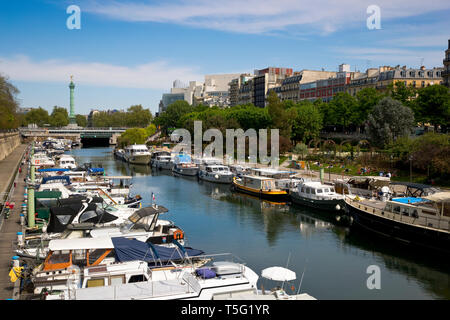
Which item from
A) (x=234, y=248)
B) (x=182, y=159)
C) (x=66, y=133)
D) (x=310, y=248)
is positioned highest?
(x=66, y=133)

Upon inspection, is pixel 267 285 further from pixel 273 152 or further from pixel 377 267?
pixel 273 152

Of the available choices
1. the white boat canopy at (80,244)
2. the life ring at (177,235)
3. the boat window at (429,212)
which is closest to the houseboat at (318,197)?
the boat window at (429,212)

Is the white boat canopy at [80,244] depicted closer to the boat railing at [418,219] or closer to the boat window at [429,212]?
the boat railing at [418,219]

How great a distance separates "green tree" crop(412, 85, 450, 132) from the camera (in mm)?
66750

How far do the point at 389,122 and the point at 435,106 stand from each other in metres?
8.66

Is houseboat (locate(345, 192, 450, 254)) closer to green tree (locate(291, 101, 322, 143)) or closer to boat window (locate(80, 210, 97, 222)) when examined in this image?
boat window (locate(80, 210, 97, 222))

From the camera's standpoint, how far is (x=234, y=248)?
93.7ft

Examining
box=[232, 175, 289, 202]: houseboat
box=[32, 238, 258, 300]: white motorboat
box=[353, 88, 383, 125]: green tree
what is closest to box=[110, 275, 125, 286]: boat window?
box=[32, 238, 258, 300]: white motorboat

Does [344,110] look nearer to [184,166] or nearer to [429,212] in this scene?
[184,166]

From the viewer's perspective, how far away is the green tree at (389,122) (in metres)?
64.9

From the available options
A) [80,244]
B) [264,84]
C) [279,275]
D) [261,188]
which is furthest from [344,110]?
[80,244]

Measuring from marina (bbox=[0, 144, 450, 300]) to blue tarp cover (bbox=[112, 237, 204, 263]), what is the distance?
5 centimetres

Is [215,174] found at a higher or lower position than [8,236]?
higher
